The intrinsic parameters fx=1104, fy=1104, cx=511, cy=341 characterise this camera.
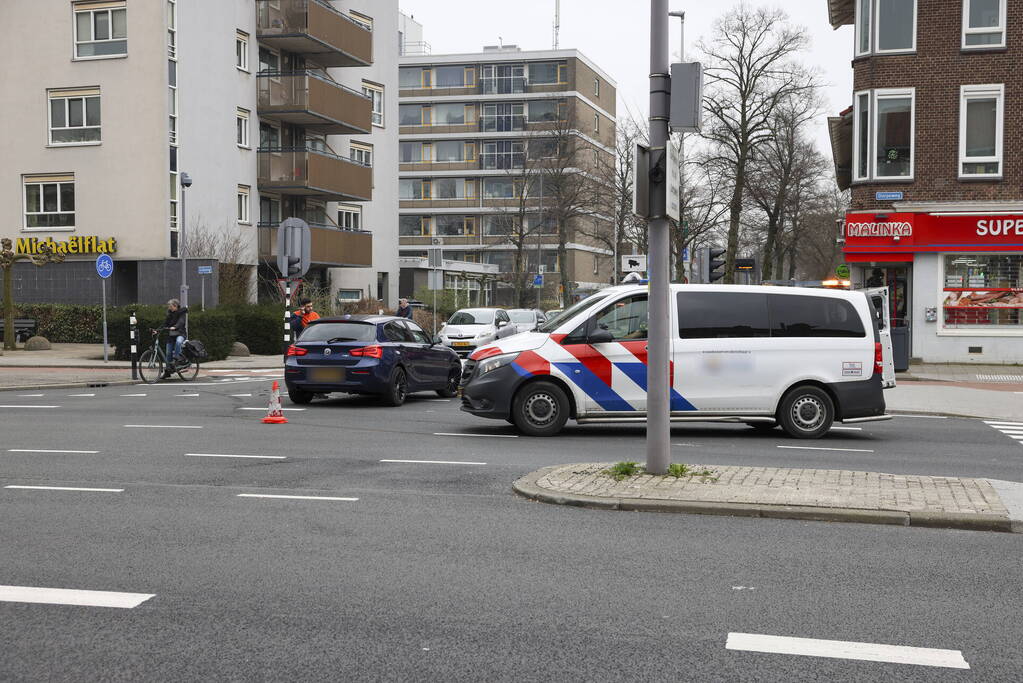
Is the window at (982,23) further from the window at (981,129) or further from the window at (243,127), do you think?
the window at (243,127)

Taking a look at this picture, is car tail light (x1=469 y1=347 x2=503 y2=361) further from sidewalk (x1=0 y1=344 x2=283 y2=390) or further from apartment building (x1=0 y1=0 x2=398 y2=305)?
apartment building (x1=0 y1=0 x2=398 y2=305)

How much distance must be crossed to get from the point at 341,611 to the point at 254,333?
1126 inches

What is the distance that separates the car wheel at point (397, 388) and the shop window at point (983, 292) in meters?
17.1

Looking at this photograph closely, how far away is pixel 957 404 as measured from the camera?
18938mm

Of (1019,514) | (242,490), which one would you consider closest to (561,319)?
(242,490)

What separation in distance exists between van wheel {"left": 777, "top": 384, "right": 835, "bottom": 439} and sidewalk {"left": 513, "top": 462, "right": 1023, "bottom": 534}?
3.85m

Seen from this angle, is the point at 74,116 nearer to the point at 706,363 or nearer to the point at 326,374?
the point at 326,374

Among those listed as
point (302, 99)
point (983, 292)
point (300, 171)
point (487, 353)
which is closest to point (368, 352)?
point (487, 353)

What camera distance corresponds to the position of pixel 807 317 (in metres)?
13.6

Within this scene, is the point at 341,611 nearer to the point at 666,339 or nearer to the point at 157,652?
the point at 157,652

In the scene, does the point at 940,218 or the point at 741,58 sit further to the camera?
the point at 741,58

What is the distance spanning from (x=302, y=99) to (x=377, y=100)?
10.0 metres

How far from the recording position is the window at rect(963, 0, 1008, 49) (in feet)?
94.5

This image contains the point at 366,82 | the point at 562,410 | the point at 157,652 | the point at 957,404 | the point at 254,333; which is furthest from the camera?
the point at 366,82
